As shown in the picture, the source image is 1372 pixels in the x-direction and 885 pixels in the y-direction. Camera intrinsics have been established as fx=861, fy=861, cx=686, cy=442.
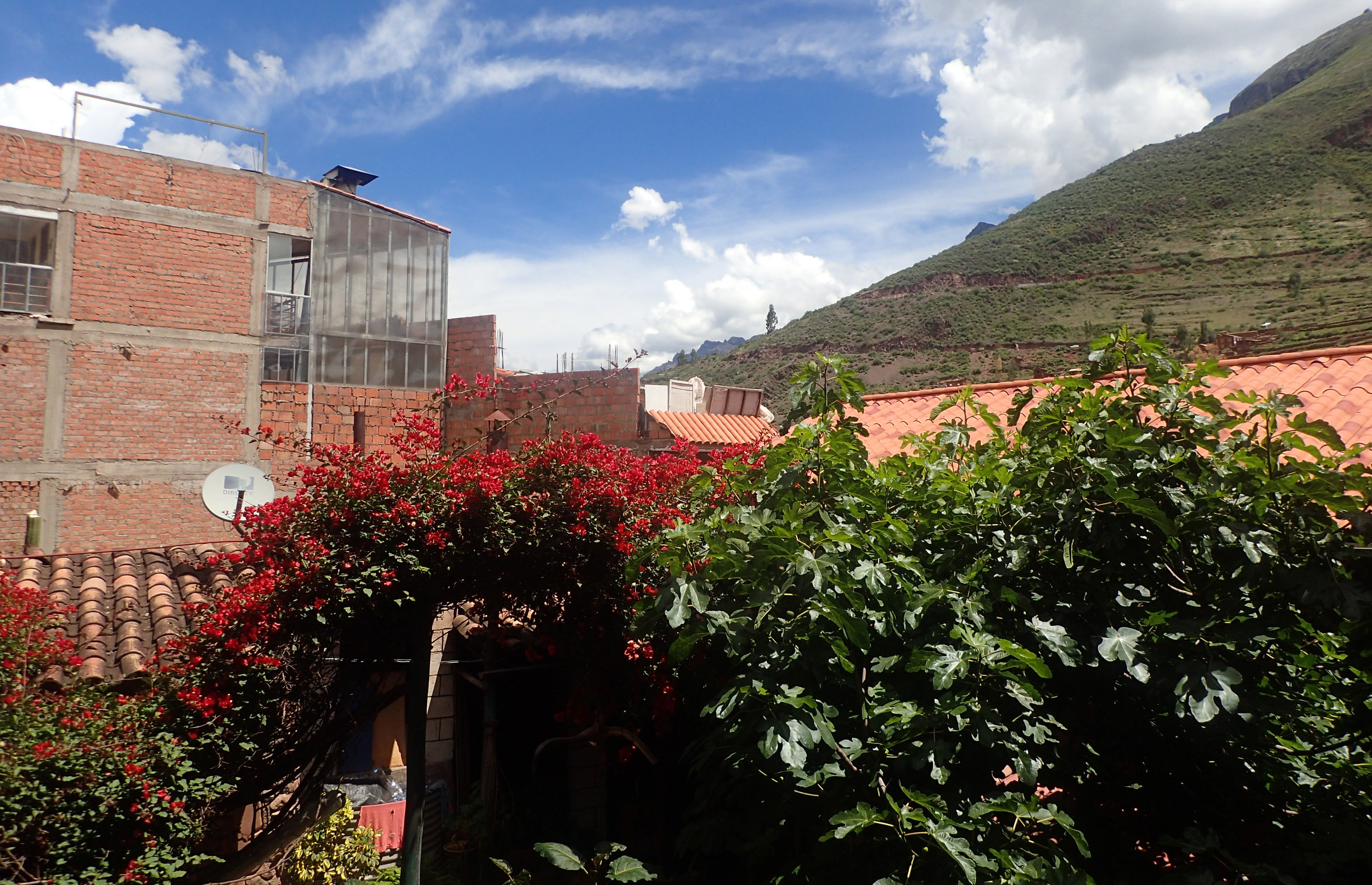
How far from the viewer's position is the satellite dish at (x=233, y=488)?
22.5ft

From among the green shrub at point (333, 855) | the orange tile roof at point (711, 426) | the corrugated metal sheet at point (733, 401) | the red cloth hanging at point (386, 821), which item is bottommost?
the red cloth hanging at point (386, 821)

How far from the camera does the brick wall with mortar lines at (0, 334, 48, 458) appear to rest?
15.5 m

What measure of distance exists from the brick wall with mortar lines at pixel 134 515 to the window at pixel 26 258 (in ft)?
11.2

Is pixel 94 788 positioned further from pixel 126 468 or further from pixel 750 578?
pixel 126 468

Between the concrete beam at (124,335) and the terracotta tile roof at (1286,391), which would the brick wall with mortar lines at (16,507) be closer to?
the concrete beam at (124,335)

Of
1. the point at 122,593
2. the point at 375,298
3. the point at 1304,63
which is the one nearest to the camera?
the point at 122,593

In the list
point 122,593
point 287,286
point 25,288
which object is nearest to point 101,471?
point 25,288

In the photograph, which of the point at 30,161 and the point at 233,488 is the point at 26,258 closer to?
the point at 30,161

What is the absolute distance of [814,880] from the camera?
12.9ft

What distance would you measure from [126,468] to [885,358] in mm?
33723

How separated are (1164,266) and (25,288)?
136 feet

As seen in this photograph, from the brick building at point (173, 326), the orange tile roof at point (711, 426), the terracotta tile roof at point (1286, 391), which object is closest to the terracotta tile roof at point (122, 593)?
the terracotta tile roof at point (1286, 391)

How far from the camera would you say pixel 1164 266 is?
129 feet

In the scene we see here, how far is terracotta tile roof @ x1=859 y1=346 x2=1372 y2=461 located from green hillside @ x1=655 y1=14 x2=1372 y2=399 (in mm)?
21318
